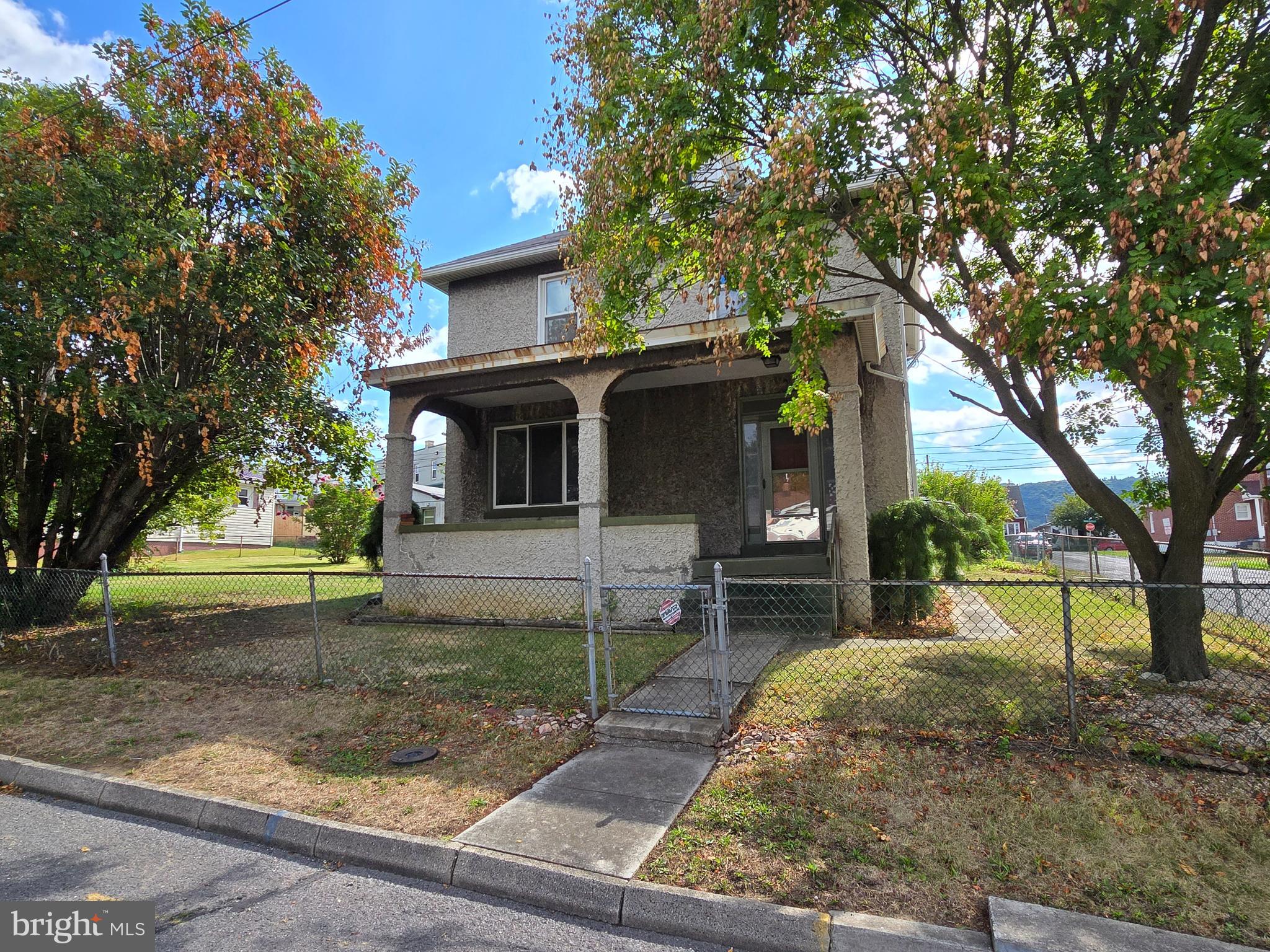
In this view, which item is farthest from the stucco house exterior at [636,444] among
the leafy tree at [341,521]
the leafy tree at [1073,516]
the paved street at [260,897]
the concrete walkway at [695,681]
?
the leafy tree at [1073,516]

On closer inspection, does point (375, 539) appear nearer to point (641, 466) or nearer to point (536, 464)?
point (536, 464)

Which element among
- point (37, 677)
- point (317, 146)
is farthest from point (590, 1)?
point (37, 677)

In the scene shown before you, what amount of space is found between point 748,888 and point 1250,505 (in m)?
59.9

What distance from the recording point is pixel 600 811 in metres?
3.85

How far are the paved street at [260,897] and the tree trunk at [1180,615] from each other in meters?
4.97

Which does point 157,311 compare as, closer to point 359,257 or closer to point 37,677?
point 359,257

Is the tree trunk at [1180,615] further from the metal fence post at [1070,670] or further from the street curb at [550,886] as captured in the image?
the street curb at [550,886]

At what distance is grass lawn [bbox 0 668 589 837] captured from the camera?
4129mm

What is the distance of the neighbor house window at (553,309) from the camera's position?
12.6 metres

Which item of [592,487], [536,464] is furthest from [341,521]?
[592,487]

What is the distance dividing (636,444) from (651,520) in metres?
2.79

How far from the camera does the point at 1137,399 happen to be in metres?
7.93

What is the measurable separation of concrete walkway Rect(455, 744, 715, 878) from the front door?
244 inches

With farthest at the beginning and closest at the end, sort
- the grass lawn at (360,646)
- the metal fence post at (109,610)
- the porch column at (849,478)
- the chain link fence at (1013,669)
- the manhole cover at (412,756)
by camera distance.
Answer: the porch column at (849,478) < the metal fence post at (109,610) < the grass lawn at (360,646) < the manhole cover at (412,756) < the chain link fence at (1013,669)
